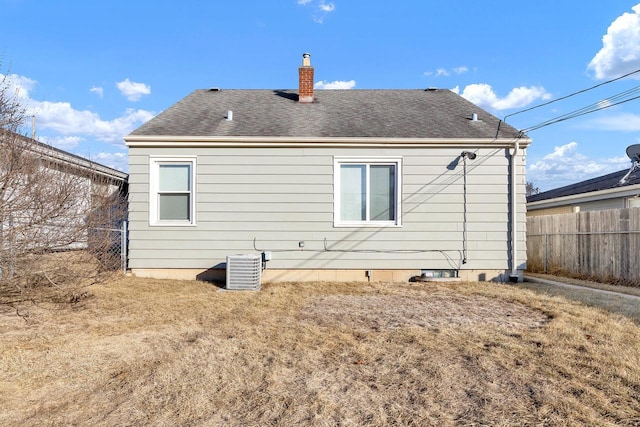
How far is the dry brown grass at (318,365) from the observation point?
256cm

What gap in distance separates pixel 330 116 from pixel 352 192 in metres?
2.21

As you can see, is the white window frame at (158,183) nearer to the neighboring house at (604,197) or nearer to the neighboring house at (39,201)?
the neighboring house at (39,201)

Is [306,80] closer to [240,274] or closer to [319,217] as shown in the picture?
[319,217]

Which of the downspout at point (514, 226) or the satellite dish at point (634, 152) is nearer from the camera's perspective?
the downspout at point (514, 226)

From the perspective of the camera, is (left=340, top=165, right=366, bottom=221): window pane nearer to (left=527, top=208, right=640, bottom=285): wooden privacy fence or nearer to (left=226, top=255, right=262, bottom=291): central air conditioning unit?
(left=226, top=255, right=262, bottom=291): central air conditioning unit

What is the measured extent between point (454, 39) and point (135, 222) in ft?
37.6

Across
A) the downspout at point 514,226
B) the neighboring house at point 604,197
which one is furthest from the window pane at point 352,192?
the neighboring house at point 604,197

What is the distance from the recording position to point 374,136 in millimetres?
8336

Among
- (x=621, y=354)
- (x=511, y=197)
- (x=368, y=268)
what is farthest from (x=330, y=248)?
(x=621, y=354)

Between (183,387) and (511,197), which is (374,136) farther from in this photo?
(183,387)

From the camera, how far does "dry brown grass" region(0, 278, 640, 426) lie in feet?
8.41

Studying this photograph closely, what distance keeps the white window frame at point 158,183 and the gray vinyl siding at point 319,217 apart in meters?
0.10

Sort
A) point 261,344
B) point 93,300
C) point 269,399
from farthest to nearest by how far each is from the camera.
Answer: point 93,300
point 261,344
point 269,399

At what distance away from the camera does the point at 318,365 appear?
3412 mm
